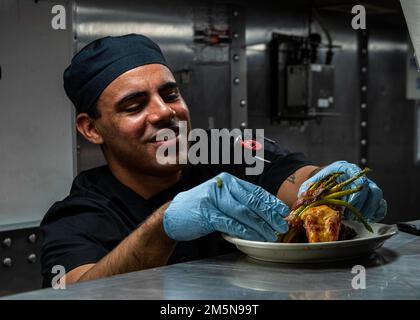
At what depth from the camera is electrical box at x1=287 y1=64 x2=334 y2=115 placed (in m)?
3.50

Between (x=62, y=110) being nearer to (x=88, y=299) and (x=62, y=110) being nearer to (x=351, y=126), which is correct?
(x=88, y=299)

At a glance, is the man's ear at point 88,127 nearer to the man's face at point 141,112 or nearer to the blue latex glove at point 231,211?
the man's face at point 141,112

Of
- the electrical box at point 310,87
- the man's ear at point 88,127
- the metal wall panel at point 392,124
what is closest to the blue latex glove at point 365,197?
the man's ear at point 88,127

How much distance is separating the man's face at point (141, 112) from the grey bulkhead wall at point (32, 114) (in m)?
0.70

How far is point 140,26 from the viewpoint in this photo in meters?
2.76

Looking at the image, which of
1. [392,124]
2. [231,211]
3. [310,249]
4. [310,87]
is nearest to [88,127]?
[231,211]

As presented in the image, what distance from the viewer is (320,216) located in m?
1.11

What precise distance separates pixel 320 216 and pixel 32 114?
1.54 meters

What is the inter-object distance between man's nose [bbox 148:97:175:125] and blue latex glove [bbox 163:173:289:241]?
48cm

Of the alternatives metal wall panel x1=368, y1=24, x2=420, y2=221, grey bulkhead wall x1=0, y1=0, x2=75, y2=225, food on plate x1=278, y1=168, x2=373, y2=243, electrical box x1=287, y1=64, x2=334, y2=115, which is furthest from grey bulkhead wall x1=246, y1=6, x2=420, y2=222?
food on plate x1=278, y1=168, x2=373, y2=243

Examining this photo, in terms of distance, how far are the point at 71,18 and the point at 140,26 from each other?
1.29ft

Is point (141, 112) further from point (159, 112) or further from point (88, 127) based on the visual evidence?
point (88, 127)

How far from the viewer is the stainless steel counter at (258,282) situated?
2.83 feet
